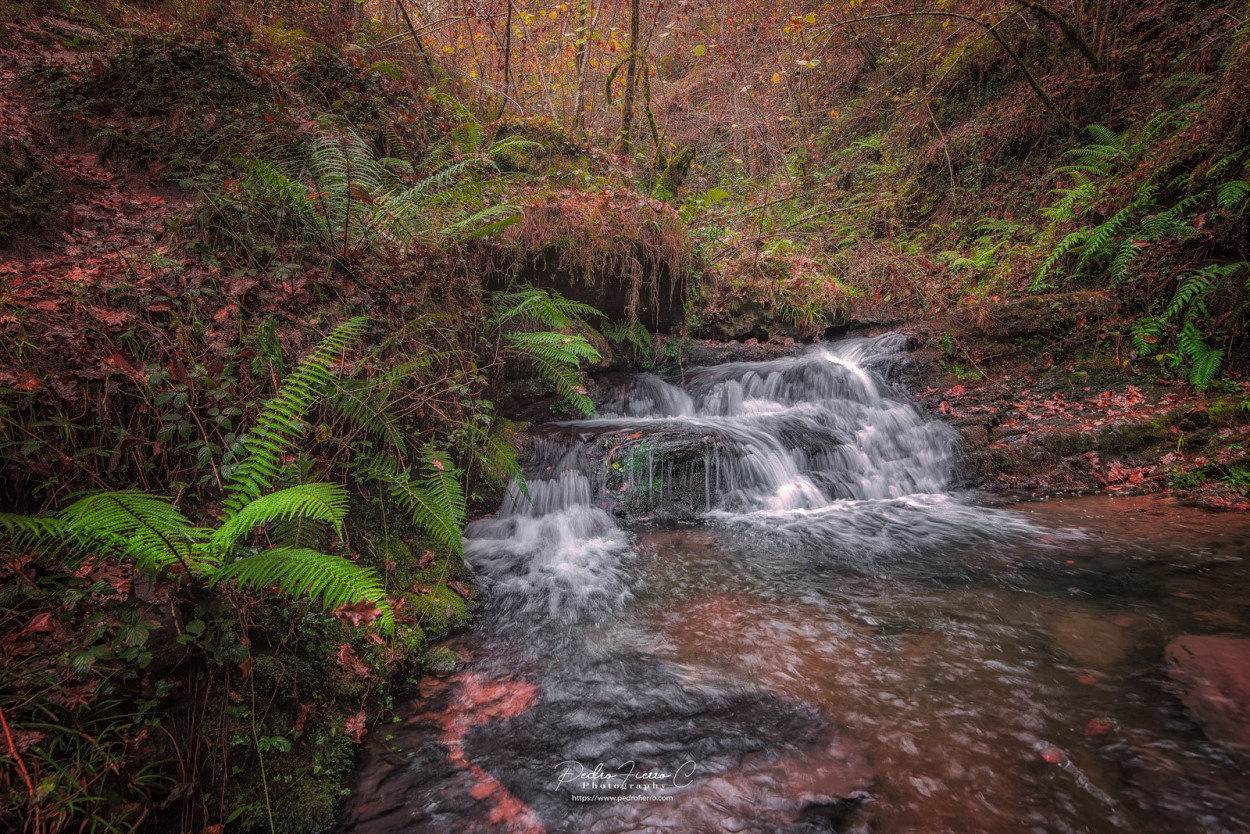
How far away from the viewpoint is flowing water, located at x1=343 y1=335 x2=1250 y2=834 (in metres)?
1.92

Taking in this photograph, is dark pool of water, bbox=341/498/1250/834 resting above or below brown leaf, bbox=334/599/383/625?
below

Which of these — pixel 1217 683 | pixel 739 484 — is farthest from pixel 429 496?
pixel 1217 683

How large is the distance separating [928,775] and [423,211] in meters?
5.09

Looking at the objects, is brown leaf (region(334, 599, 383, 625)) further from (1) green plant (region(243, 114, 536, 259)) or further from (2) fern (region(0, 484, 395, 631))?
(1) green plant (region(243, 114, 536, 259))

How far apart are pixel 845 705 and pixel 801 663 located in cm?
34

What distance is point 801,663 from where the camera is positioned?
270cm

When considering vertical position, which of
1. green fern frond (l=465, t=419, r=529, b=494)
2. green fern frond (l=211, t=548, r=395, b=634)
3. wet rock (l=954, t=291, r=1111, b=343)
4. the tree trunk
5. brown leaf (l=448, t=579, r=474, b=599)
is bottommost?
brown leaf (l=448, t=579, r=474, b=599)

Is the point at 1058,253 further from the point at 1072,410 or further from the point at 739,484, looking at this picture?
the point at 739,484

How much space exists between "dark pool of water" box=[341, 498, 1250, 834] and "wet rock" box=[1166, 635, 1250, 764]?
0.21 feet

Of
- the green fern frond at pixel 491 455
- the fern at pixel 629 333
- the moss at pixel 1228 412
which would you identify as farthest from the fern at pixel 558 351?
the moss at pixel 1228 412

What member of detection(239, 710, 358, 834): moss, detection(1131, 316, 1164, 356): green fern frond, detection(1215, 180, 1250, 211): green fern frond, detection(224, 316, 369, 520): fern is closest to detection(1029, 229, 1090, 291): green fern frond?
detection(1215, 180, 1250, 211): green fern frond

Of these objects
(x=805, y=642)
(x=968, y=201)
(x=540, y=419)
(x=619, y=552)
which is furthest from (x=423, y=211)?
(x=968, y=201)

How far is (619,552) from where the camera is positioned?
13.5 ft

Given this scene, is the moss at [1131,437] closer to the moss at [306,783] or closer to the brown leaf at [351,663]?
the brown leaf at [351,663]
